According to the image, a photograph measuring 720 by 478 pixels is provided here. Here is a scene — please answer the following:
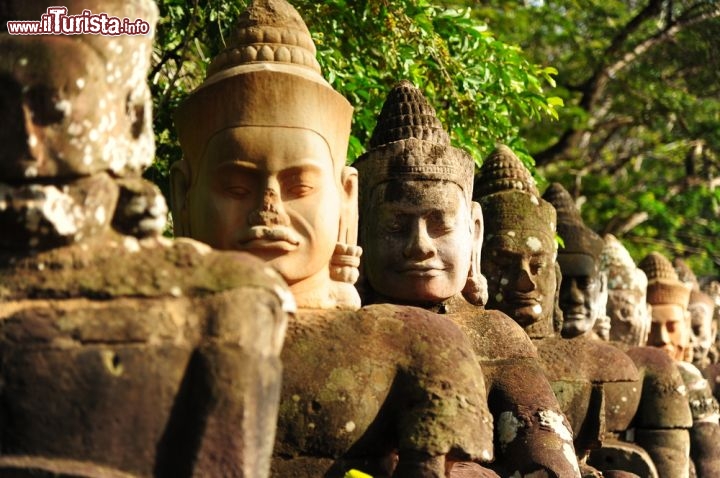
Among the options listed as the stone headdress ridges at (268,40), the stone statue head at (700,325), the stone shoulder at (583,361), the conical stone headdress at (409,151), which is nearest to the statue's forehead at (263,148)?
the stone headdress ridges at (268,40)

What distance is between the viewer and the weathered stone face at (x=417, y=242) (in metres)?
5.03

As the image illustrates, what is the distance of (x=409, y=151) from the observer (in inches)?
208

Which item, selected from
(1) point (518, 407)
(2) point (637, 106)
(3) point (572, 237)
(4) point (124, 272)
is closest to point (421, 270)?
(1) point (518, 407)

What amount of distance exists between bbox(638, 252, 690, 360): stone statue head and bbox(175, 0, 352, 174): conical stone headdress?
6.26m

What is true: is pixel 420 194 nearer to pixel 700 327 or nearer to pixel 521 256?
pixel 521 256

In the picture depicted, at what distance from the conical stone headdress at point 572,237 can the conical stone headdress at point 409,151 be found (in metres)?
2.26

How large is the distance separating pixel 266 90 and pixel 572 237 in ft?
13.6

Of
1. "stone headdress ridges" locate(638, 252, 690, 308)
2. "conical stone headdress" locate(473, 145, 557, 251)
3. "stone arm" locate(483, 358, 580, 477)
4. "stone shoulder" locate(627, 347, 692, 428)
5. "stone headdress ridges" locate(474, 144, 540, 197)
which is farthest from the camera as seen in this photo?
"stone headdress ridges" locate(638, 252, 690, 308)

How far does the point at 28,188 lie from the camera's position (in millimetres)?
2812

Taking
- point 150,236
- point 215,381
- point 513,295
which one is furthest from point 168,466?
point 513,295

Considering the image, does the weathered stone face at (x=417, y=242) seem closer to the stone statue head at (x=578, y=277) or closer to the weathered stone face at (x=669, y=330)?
the stone statue head at (x=578, y=277)

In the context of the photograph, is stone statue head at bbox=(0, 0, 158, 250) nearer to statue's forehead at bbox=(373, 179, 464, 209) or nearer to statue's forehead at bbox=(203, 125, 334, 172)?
statue's forehead at bbox=(203, 125, 334, 172)

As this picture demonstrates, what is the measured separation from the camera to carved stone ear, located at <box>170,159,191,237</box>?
14.1ft

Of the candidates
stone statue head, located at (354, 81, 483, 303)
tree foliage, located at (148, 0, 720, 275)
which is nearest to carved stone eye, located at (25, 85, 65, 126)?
stone statue head, located at (354, 81, 483, 303)
